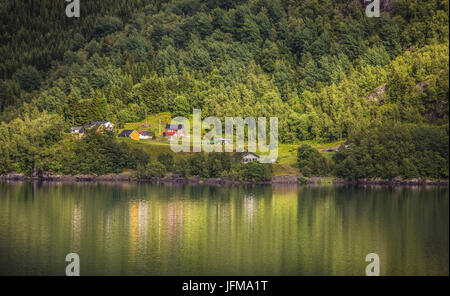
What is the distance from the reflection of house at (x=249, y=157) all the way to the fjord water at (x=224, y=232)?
27715mm

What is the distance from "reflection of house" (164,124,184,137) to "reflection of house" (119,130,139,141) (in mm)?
7190

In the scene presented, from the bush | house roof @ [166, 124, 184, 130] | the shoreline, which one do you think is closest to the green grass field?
the bush

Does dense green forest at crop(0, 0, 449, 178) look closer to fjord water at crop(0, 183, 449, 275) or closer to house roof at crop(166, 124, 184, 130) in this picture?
house roof at crop(166, 124, 184, 130)

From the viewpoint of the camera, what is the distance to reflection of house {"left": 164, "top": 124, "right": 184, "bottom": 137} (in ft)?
507

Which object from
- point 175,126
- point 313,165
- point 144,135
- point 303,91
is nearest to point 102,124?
point 144,135

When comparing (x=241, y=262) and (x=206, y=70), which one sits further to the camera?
(x=206, y=70)

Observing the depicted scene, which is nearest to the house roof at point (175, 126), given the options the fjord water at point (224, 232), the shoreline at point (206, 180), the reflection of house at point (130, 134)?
the reflection of house at point (130, 134)

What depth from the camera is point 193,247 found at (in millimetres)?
58688

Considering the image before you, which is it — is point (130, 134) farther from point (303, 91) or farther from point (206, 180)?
point (303, 91)

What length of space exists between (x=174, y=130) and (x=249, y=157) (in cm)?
2982
